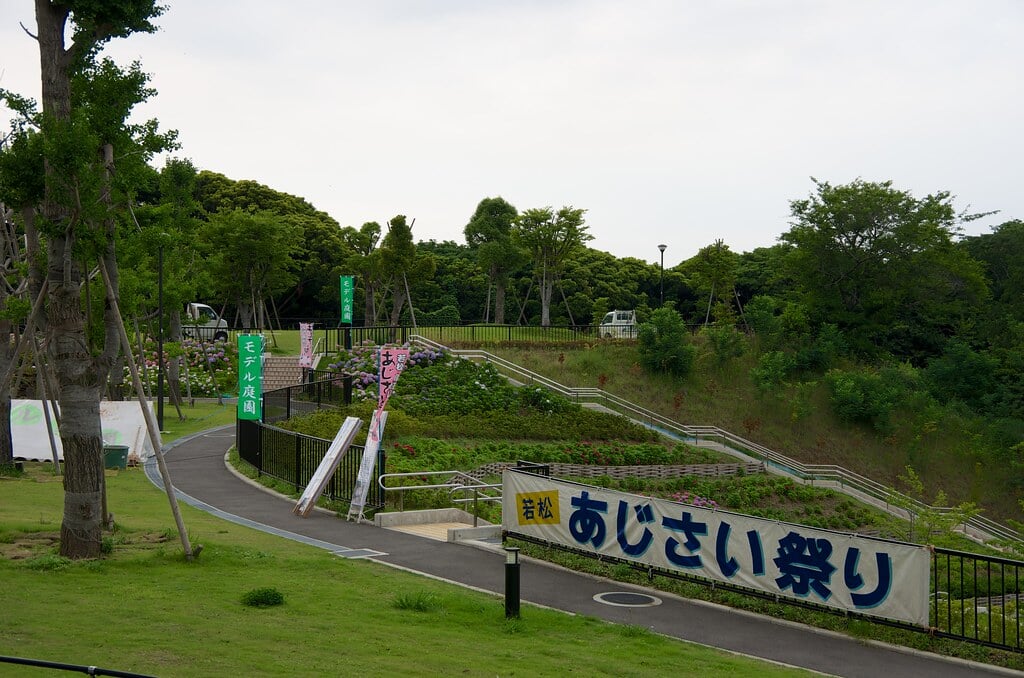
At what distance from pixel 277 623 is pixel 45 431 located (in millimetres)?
16135

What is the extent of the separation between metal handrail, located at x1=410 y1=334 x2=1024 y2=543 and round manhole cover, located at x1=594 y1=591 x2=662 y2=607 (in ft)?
72.3

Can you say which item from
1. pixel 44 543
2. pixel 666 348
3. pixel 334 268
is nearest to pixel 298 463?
pixel 44 543

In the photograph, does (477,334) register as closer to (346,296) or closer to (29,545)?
(346,296)

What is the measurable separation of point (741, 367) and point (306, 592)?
3526 cm

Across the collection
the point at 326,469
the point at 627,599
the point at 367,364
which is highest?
the point at 367,364

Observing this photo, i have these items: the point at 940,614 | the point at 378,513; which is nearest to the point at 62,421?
the point at 378,513

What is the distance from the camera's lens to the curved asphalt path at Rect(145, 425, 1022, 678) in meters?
9.78

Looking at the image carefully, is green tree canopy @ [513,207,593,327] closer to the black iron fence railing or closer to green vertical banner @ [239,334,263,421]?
the black iron fence railing

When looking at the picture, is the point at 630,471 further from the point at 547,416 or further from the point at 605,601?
the point at 605,601

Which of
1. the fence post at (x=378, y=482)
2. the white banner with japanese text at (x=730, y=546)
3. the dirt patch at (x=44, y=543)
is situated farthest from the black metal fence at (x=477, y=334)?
the dirt patch at (x=44, y=543)

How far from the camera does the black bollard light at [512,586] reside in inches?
407

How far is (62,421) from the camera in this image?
11.6 meters

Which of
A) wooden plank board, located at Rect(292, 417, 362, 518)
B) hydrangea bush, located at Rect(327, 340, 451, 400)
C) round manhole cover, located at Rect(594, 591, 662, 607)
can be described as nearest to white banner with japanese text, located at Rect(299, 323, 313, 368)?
hydrangea bush, located at Rect(327, 340, 451, 400)

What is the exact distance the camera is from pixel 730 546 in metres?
12.1
